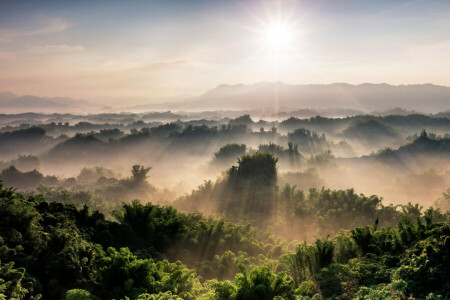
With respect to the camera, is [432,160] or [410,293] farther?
[432,160]

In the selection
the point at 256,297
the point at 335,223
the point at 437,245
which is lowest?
the point at 335,223

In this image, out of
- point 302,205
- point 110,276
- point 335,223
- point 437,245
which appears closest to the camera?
point 437,245

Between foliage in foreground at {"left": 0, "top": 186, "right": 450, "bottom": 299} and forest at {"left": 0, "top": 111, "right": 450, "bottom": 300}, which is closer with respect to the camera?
foliage in foreground at {"left": 0, "top": 186, "right": 450, "bottom": 299}

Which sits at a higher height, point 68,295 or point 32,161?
point 68,295

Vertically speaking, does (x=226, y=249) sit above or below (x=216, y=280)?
below

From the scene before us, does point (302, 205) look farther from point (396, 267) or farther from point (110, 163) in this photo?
point (110, 163)

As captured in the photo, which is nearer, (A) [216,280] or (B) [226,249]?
(A) [216,280]

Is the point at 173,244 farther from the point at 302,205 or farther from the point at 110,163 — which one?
the point at 110,163

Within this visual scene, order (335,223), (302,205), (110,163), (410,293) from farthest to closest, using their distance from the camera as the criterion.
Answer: (110,163)
(302,205)
(335,223)
(410,293)

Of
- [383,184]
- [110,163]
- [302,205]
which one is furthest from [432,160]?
[110,163]

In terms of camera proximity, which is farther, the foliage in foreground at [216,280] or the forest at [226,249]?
the forest at [226,249]
